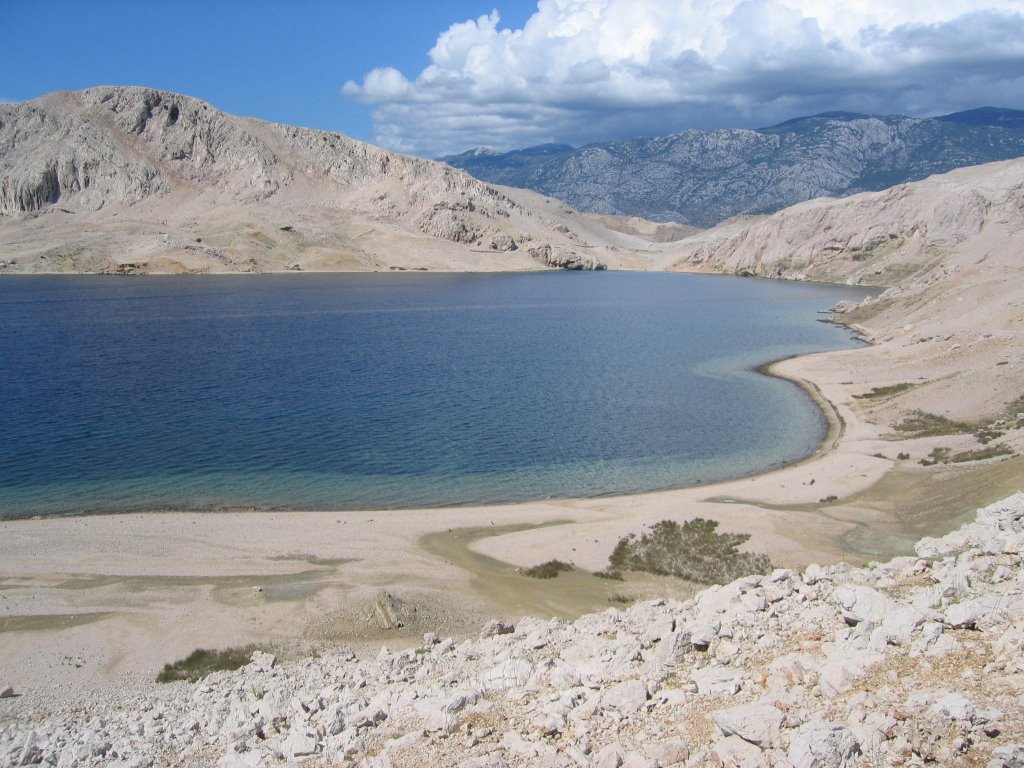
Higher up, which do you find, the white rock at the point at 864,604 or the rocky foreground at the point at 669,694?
the white rock at the point at 864,604

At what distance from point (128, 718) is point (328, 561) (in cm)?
971

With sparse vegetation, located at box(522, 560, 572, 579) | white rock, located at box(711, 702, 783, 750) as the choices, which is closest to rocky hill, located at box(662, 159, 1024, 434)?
sparse vegetation, located at box(522, 560, 572, 579)

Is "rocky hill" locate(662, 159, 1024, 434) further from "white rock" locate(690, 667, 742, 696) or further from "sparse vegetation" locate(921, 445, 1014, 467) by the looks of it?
"white rock" locate(690, 667, 742, 696)

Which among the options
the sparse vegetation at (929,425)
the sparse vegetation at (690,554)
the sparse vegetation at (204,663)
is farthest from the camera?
the sparse vegetation at (929,425)

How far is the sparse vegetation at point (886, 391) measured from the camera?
4625 centimetres

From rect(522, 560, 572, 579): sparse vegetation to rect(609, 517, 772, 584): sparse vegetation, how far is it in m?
1.51

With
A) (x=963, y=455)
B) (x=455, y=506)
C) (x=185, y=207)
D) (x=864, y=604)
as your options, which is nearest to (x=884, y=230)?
(x=963, y=455)

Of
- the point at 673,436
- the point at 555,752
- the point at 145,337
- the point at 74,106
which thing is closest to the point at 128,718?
the point at 555,752

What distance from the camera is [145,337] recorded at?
67.8 meters

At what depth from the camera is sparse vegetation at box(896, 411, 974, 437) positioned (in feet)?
120

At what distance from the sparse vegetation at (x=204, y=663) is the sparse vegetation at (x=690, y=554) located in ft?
36.6

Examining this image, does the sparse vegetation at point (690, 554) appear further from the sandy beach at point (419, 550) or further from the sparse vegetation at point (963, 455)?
the sparse vegetation at point (963, 455)

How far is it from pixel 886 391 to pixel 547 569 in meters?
33.1

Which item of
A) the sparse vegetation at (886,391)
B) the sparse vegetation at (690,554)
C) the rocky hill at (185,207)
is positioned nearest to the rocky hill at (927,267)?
the sparse vegetation at (886,391)
